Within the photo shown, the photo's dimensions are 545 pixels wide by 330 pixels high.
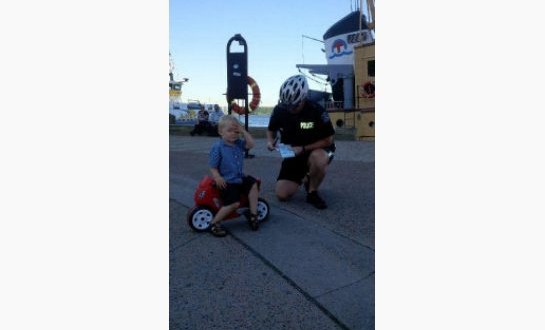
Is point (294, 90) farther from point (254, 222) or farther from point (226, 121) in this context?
point (254, 222)

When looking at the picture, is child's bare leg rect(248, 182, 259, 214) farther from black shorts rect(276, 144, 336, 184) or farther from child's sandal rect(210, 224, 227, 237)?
black shorts rect(276, 144, 336, 184)

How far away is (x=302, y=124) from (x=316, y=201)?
2.16ft

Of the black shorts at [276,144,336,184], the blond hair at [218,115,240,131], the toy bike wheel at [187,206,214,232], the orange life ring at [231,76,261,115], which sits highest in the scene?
the orange life ring at [231,76,261,115]

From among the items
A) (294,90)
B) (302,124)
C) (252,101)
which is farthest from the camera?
(252,101)

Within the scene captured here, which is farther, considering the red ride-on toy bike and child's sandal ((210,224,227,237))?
the red ride-on toy bike

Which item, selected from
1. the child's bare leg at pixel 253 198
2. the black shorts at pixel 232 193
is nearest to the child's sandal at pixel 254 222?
the child's bare leg at pixel 253 198

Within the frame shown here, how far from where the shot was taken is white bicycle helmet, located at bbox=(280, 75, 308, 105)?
3043 mm

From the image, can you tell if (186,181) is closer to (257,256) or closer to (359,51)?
(257,256)

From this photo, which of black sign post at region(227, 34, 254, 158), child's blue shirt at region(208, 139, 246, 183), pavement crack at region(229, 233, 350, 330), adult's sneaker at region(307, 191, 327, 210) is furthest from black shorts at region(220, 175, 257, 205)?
black sign post at region(227, 34, 254, 158)

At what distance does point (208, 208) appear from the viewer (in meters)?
2.64

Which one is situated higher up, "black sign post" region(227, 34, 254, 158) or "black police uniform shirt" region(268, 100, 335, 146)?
"black sign post" region(227, 34, 254, 158)

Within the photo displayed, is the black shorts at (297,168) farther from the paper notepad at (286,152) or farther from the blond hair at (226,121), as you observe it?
the blond hair at (226,121)

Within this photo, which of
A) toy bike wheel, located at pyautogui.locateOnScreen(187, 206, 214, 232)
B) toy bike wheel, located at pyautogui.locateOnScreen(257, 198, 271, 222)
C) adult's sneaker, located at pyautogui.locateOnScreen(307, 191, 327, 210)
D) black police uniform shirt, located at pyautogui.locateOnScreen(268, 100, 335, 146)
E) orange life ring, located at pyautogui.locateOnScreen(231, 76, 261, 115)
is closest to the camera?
toy bike wheel, located at pyautogui.locateOnScreen(187, 206, 214, 232)

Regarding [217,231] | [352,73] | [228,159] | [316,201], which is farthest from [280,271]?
[352,73]
